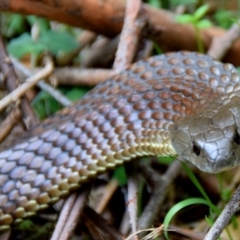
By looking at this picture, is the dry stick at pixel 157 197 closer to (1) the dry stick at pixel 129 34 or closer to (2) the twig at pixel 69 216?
(2) the twig at pixel 69 216

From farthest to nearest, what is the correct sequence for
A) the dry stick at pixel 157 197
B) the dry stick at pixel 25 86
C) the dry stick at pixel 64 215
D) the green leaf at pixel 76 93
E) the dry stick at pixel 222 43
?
1. the dry stick at pixel 222 43
2. the green leaf at pixel 76 93
3. the dry stick at pixel 25 86
4. the dry stick at pixel 157 197
5. the dry stick at pixel 64 215

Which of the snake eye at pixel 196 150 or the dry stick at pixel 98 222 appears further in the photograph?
the dry stick at pixel 98 222

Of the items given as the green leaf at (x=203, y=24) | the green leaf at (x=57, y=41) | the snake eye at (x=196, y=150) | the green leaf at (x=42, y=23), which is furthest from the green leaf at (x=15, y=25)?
the snake eye at (x=196, y=150)

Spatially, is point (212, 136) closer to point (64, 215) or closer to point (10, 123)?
point (64, 215)

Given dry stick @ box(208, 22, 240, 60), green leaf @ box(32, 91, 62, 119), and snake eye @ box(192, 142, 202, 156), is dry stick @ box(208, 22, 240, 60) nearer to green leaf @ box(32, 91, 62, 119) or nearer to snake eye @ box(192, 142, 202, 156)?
green leaf @ box(32, 91, 62, 119)

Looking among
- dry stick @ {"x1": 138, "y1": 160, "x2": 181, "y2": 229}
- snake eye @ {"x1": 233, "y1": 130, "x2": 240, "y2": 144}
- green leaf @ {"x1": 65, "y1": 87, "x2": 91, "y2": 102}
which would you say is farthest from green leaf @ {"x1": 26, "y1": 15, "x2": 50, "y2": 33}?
snake eye @ {"x1": 233, "y1": 130, "x2": 240, "y2": 144}

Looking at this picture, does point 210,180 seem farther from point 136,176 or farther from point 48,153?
point 48,153

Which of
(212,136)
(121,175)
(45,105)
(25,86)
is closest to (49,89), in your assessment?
(45,105)
